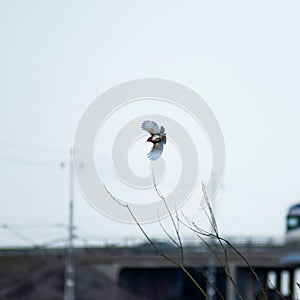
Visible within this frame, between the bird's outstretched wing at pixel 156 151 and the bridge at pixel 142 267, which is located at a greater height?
the bird's outstretched wing at pixel 156 151

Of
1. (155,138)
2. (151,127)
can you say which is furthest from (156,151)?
(151,127)

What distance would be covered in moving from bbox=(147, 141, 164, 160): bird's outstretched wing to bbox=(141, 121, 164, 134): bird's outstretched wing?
0.11 m

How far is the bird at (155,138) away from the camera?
13.2 feet

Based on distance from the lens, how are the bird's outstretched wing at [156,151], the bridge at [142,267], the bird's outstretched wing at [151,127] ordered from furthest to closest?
1. the bridge at [142,267]
2. the bird's outstretched wing at [151,127]
3. the bird's outstretched wing at [156,151]

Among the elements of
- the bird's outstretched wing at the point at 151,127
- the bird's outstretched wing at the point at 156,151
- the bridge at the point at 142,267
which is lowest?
the bridge at the point at 142,267

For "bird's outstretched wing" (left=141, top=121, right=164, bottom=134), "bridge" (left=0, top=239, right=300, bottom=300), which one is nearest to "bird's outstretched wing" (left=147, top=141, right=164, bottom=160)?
"bird's outstretched wing" (left=141, top=121, right=164, bottom=134)

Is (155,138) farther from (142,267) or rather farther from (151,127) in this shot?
(142,267)

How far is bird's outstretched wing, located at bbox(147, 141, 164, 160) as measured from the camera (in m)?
4.00

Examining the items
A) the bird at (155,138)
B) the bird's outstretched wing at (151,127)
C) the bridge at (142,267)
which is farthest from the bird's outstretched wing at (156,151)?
the bridge at (142,267)

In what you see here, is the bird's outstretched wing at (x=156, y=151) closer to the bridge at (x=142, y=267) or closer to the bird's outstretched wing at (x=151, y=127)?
the bird's outstretched wing at (x=151, y=127)

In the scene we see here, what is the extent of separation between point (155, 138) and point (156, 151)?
84 millimetres

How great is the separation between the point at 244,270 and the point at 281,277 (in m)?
14.6

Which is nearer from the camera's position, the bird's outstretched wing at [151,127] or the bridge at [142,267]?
the bird's outstretched wing at [151,127]

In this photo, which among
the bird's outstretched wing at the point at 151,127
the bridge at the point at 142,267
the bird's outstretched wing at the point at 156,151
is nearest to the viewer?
the bird's outstretched wing at the point at 156,151
